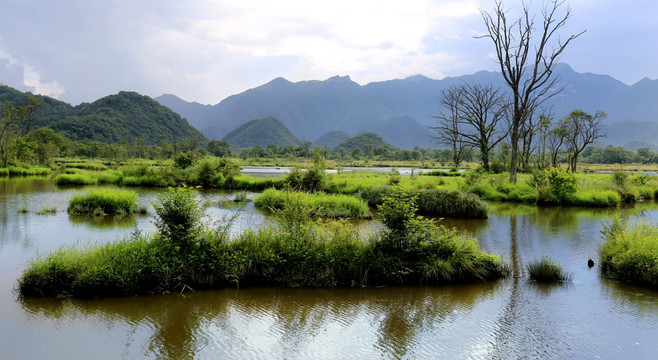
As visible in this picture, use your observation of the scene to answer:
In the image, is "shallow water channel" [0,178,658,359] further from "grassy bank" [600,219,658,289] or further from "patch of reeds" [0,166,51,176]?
"patch of reeds" [0,166,51,176]

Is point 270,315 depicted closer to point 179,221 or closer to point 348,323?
point 348,323

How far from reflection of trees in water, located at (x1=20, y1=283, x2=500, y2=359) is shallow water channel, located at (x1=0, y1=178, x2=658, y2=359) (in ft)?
0.07

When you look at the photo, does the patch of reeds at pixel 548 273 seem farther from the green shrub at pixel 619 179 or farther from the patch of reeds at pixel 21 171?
the patch of reeds at pixel 21 171

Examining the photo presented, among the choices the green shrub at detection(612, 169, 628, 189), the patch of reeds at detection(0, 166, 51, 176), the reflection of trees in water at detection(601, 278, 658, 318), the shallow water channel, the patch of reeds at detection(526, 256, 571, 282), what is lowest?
the shallow water channel

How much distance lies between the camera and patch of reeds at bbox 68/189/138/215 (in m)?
18.5

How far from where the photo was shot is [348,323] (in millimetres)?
7496

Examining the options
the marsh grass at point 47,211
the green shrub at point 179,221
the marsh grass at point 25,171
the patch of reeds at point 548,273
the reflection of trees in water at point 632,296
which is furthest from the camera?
the marsh grass at point 25,171

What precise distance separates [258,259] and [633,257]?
9659 mm

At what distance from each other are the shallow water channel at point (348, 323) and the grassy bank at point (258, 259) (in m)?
0.34

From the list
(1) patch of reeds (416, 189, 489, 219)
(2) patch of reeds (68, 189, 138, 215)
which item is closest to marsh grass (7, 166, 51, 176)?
(2) patch of reeds (68, 189, 138, 215)

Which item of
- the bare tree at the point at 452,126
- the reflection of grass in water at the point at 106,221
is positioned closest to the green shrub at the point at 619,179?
the bare tree at the point at 452,126

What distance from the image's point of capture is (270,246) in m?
9.59

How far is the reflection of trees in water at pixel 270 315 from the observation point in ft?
21.6

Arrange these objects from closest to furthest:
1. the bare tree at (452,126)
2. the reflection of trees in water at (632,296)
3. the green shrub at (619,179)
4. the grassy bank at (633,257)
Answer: the reflection of trees in water at (632,296), the grassy bank at (633,257), the green shrub at (619,179), the bare tree at (452,126)
